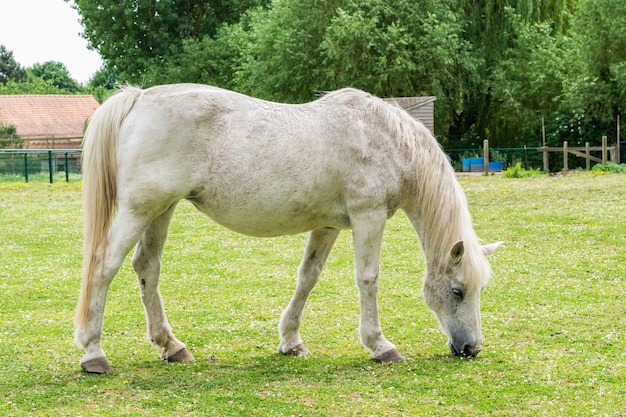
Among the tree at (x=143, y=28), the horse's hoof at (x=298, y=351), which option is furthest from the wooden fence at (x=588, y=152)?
the horse's hoof at (x=298, y=351)

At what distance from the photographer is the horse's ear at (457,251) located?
21.4ft

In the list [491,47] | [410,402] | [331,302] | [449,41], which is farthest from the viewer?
[491,47]

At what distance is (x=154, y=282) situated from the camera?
6.78 m

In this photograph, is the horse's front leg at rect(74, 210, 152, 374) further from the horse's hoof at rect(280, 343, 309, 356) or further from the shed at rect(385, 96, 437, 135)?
the shed at rect(385, 96, 437, 135)

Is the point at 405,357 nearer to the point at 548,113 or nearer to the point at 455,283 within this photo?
the point at 455,283

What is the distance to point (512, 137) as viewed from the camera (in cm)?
4319

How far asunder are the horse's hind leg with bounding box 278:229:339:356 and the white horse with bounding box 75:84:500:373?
0.18ft

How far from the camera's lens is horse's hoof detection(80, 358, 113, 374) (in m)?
6.24

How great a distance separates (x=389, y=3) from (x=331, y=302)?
110 ft

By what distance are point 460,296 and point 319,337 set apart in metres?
1.55

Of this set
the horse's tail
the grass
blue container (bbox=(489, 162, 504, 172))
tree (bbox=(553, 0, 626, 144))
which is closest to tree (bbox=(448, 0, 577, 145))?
tree (bbox=(553, 0, 626, 144))

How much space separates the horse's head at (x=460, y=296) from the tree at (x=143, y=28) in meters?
46.8

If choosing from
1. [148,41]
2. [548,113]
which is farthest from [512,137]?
[148,41]

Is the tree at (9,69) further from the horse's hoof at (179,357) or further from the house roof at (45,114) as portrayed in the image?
the horse's hoof at (179,357)
